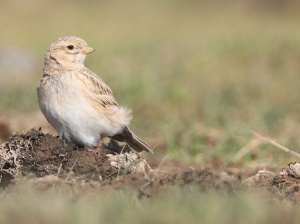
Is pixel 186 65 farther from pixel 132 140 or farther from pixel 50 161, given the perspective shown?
pixel 50 161

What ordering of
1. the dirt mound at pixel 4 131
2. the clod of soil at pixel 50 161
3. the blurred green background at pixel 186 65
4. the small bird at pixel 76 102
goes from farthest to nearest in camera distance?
the blurred green background at pixel 186 65
the dirt mound at pixel 4 131
the small bird at pixel 76 102
the clod of soil at pixel 50 161

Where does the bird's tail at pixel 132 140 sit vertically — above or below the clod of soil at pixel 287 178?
above

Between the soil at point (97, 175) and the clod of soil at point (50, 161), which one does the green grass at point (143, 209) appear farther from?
the clod of soil at point (50, 161)

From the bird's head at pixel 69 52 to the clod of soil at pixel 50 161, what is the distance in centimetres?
96

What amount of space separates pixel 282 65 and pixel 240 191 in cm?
821

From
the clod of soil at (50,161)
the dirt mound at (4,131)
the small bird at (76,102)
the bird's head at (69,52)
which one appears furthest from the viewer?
the dirt mound at (4,131)

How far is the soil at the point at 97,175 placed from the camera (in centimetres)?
361

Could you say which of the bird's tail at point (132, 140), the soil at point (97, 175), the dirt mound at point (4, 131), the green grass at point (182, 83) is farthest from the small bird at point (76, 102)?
the dirt mound at point (4, 131)

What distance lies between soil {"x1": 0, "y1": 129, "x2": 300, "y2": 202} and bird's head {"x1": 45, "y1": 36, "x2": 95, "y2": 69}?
951 millimetres

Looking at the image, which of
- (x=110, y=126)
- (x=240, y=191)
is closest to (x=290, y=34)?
(x=110, y=126)

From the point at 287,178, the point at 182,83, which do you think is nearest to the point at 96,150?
the point at 287,178

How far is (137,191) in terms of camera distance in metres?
3.46

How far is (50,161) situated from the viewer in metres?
4.29

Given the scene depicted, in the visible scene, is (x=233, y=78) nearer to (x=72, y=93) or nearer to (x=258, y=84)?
(x=258, y=84)
